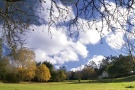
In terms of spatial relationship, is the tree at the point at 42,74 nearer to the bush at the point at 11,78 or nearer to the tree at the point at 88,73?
the bush at the point at 11,78

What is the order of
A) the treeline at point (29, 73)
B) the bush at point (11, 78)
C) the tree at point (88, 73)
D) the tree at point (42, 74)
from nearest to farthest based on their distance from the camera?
1. the treeline at point (29, 73)
2. the bush at point (11, 78)
3. the tree at point (42, 74)
4. the tree at point (88, 73)

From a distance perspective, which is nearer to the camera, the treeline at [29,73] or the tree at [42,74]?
the treeline at [29,73]

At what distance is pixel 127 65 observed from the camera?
918 centimetres

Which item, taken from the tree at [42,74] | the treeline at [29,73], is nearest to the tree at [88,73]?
the treeline at [29,73]

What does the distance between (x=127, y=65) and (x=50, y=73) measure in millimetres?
91889

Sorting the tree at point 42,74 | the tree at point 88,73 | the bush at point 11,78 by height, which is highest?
the tree at point 88,73

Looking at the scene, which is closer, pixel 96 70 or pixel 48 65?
pixel 48 65

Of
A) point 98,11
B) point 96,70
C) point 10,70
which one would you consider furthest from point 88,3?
point 96,70

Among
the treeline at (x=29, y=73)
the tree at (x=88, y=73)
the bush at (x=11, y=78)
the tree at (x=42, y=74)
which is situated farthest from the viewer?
the tree at (x=88, y=73)

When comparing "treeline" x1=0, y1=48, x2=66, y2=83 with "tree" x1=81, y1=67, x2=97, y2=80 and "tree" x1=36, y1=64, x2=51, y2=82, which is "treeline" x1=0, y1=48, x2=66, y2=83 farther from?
"tree" x1=81, y1=67, x2=97, y2=80

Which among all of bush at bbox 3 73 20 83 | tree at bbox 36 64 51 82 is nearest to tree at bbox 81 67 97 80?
tree at bbox 36 64 51 82

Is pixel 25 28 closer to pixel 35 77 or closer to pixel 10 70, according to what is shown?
pixel 10 70

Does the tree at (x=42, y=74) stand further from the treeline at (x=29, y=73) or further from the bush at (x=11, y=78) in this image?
the bush at (x=11, y=78)

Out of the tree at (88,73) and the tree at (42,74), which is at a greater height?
the tree at (88,73)
